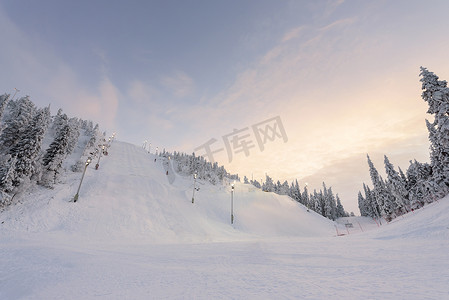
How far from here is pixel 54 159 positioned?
27.0 meters

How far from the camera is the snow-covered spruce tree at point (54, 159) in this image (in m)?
25.0

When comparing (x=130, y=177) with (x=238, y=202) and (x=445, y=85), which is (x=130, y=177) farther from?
(x=445, y=85)

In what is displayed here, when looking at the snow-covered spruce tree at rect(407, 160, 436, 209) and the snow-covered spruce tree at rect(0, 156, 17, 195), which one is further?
the snow-covered spruce tree at rect(407, 160, 436, 209)

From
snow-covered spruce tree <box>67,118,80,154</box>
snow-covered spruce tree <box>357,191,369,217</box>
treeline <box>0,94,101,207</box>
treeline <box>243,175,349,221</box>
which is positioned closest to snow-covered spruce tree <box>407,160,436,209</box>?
treeline <box>243,175,349,221</box>

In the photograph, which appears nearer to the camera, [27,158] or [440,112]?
[440,112]

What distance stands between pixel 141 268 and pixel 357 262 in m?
7.28

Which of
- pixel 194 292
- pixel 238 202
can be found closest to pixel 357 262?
pixel 194 292

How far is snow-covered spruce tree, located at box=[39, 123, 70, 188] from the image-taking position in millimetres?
25047

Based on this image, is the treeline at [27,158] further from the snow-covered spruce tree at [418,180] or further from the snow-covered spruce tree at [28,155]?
the snow-covered spruce tree at [418,180]

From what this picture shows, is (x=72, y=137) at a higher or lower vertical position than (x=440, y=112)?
higher

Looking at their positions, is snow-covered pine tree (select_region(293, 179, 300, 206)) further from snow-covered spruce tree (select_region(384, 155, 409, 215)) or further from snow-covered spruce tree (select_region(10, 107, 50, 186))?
snow-covered spruce tree (select_region(10, 107, 50, 186))

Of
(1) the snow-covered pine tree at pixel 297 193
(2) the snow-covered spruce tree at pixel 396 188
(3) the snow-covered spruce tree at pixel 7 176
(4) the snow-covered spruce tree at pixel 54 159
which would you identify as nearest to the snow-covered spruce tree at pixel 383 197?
(2) the snow-covered spruce tree at pixel 396 188

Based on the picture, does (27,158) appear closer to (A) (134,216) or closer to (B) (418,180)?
(A) (134,216)

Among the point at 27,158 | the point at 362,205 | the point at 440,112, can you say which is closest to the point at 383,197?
the point at 440,112
